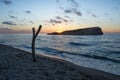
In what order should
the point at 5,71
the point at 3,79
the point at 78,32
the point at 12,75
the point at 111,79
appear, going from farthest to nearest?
the point at 78,32
the point at 111,79
the point at 5,71
the point at 12,75
the point at 3,79

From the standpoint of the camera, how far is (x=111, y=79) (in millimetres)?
11750

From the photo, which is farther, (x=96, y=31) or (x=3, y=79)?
(x=96, y=31)

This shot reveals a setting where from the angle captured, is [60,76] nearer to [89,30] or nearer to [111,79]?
[111,79]

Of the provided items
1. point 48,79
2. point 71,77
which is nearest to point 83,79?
point 71,77

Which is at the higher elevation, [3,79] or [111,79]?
[3,79]

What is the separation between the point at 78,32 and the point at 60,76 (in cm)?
19006

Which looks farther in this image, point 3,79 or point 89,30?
point 89,30

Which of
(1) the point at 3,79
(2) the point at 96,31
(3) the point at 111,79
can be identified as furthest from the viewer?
(2) the point at 96,31

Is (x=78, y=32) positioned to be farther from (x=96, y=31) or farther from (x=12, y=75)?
(x=12, y=75)

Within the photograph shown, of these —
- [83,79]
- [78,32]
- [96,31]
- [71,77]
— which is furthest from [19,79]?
[78,32]

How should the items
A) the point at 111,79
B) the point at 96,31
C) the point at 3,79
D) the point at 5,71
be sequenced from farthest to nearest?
the point at 96,31 < the point at 111,79 < the point at 5,71 < the point at 3,79

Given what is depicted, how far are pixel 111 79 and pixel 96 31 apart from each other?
168551mm

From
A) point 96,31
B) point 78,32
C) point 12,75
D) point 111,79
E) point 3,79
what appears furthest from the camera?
point 78,32

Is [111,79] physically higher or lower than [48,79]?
lower
